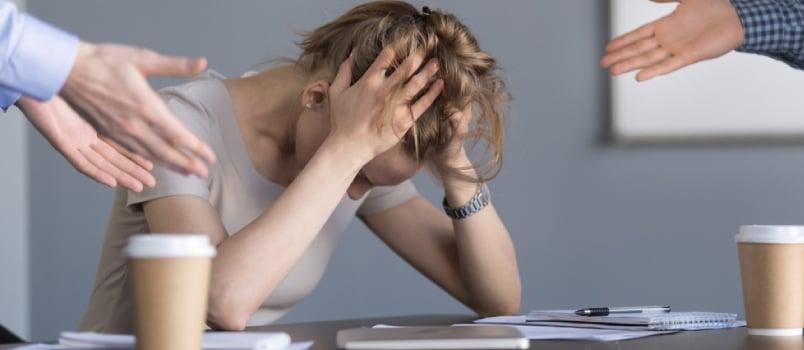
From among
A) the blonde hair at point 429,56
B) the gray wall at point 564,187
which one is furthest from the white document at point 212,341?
the gray wall at point 564,187

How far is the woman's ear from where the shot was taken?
1.73 m

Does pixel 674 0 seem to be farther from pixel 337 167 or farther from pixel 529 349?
pixel 529 349

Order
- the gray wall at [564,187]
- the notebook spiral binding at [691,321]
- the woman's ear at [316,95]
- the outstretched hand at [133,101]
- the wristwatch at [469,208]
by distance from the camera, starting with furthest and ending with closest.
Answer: the gray wall at [564,187] < the wristwatch at [469,208] < the woman's ear at [316,95] < the notebook spiral binding at [691,321] < the outstretched hand at [133,101]

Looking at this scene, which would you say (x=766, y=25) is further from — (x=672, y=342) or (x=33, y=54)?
(x=33, y=54)

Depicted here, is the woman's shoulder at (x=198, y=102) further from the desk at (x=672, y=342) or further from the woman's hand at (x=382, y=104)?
the desk at (x=672, y=342)

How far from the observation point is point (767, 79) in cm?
269

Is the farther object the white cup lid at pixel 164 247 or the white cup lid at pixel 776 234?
the white cup lid at pixel 776 234

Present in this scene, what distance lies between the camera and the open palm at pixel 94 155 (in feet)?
4.80

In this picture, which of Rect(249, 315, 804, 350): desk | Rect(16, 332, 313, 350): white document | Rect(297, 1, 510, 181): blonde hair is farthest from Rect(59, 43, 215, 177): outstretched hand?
Rect(297, 1, 510, 181): blonde hair

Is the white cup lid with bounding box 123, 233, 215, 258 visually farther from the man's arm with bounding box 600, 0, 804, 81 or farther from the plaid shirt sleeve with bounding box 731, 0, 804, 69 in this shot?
the plaid shirt sleeve with bounding box 731, 0, 804, 69

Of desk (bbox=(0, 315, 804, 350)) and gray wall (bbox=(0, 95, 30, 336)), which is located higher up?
gray wall (bbox=(0, 95, 30, 336))

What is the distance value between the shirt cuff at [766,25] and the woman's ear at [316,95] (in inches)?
29.3

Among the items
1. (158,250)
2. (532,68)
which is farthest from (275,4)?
(158,250)

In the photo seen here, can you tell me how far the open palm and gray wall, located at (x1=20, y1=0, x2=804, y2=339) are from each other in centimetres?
149
